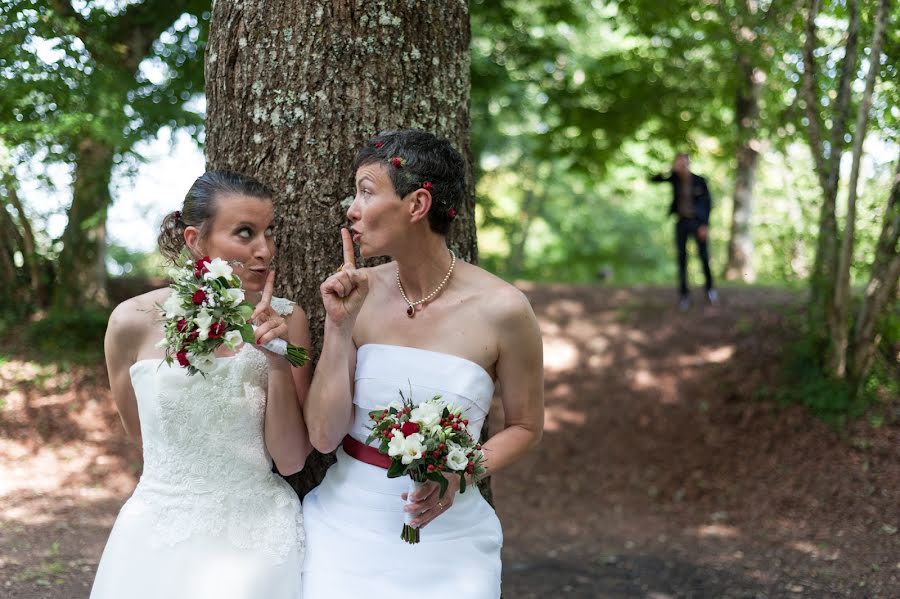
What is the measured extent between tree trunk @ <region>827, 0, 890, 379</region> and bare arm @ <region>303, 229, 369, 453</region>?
226 inches

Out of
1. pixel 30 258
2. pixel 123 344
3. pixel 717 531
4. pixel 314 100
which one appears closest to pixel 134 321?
pixel 123 344

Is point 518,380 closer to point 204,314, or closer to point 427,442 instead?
point 427,442

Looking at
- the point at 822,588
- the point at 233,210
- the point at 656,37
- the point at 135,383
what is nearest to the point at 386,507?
the point at 135,383

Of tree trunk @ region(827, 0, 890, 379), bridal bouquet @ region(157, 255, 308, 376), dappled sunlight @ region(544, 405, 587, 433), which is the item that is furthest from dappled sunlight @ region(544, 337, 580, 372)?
bridal bouquet @ region(157, 255, 308, 376)

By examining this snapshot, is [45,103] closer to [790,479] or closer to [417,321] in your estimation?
[417,321]

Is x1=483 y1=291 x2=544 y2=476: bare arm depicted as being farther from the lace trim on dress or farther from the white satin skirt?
the lace trim on dress

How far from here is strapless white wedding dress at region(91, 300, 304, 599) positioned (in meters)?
2.98

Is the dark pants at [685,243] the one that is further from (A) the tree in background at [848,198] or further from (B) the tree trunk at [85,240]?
(B) the tree trunk at [85,240]

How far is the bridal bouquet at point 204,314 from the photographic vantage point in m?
2.64

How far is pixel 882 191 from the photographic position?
7609mm

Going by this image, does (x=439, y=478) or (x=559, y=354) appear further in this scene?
(x=559, y=354)

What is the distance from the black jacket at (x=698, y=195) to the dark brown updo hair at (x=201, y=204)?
9.50 metres

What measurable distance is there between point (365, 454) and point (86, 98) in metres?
7.04

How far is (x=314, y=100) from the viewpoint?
3662mm
